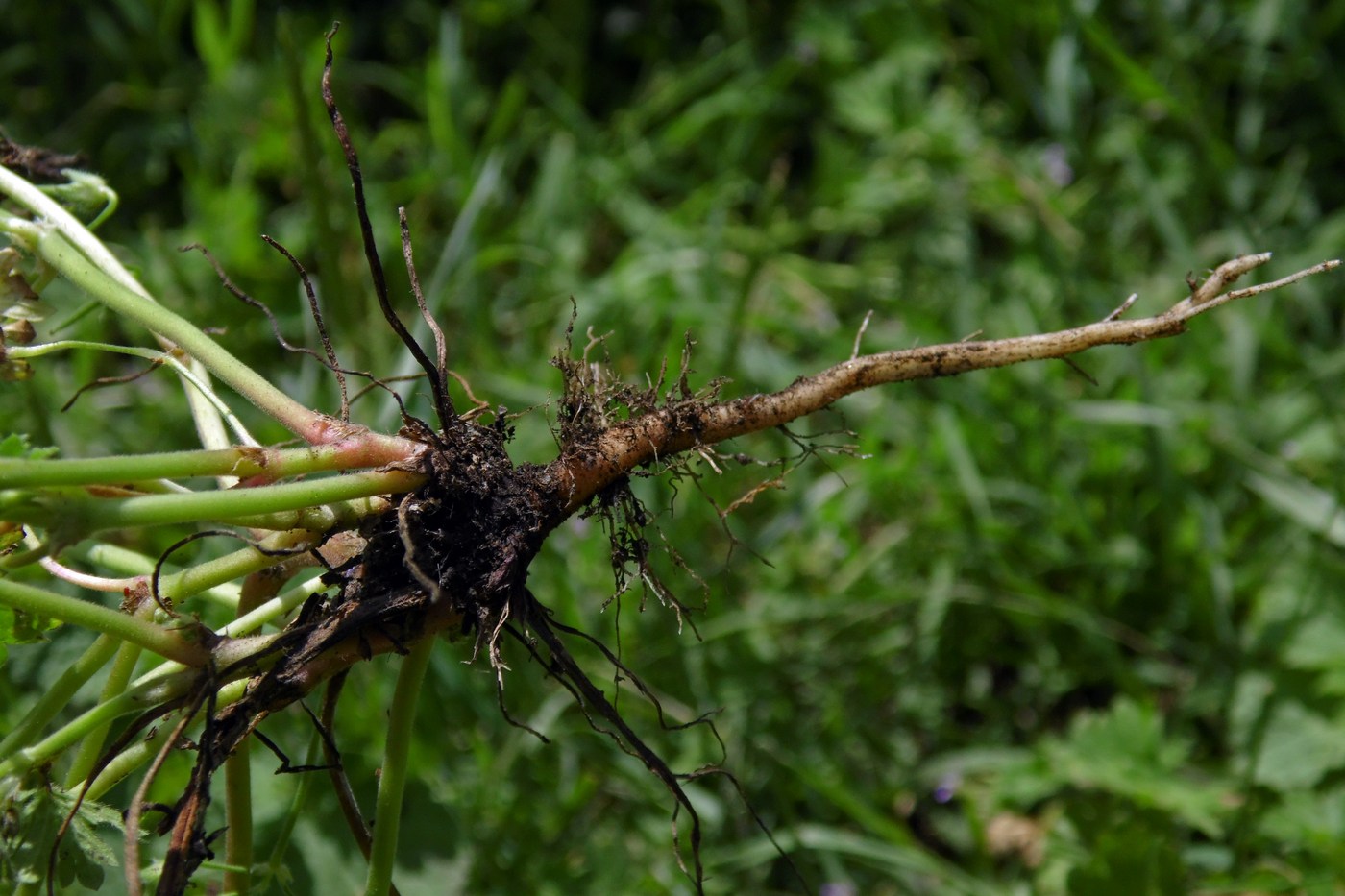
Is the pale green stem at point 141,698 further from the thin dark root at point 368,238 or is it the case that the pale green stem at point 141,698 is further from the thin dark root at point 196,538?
the thin dark root at point 368,238

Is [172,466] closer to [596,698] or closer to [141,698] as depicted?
[141,698]

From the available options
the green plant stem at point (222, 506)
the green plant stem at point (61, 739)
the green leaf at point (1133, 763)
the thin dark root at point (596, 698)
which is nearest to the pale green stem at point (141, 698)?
the green plant stem at point (61, 739)

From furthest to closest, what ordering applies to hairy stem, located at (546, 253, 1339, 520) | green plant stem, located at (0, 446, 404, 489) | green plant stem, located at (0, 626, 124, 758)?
hairy stem, located at (546, 253, 1339, 520) < green plant stem, located at (0, 626, 124, 758) < green plant stem, located at (0, 446, 404, 489)

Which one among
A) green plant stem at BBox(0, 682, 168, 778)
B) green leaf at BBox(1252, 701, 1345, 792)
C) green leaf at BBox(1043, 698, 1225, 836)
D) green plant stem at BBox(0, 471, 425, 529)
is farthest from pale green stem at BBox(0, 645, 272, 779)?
green leaf at BBox(1252, 701, 1345, 792)

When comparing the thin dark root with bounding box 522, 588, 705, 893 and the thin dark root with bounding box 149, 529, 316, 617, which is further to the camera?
the thin dark root with bounding box 522, 588, 705, 893

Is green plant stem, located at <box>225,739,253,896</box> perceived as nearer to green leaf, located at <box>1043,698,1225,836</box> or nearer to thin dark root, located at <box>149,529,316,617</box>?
thin dark root, located at <box>149,529,316,617</box>

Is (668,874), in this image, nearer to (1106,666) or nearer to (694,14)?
(1106,666)

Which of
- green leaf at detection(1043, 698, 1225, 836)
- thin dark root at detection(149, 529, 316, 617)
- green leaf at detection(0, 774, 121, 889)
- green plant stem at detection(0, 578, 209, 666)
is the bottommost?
green leaf at detection(0, 774, 121, 889)

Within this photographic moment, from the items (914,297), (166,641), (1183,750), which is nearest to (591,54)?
(914,297)
